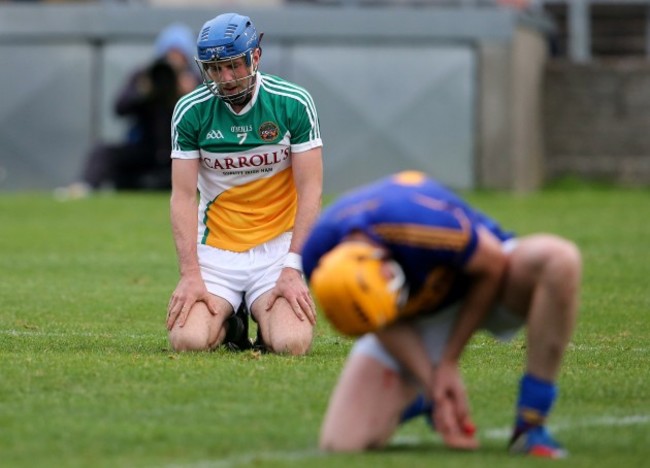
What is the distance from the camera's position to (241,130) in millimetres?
8648

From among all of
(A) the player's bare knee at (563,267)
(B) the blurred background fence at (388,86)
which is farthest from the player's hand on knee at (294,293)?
(B) the blurred background fence at (388,86)

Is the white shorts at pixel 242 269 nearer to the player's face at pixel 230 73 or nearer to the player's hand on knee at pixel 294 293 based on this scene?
the player's hand on knee at pixel 294 293

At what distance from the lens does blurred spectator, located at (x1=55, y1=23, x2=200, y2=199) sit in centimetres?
2117

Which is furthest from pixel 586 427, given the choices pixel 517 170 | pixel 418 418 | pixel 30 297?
pixel 517 170

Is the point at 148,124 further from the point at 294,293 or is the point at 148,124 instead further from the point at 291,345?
the point at 291,345

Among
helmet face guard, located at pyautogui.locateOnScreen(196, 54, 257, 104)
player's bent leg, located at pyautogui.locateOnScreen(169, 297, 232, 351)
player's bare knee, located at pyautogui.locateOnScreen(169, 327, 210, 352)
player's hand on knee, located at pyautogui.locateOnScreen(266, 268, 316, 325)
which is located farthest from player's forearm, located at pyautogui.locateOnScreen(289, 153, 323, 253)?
player's bare knee, located at pyautogui.locateOnScreen(169, 327, 210, 352)

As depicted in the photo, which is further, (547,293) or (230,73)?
(230,73)

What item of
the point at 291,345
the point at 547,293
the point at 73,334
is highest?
the point at 547,293

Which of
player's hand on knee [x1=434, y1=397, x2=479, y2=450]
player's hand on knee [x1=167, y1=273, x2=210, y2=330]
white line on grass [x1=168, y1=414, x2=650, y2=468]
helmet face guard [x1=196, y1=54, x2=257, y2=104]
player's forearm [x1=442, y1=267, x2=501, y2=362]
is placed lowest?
player's hand on knee [x1=167, y1=273, x2=210, y2=330]

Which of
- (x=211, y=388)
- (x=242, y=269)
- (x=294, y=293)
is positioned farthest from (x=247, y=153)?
(x=211, y=388)

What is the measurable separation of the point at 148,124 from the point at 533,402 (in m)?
16.6

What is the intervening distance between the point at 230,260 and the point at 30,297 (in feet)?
9.92

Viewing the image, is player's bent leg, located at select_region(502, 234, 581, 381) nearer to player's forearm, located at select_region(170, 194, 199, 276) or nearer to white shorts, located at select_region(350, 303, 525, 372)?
white shorts, located at select_region(350, 303, 525, 372)

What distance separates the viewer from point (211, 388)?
7.09m
